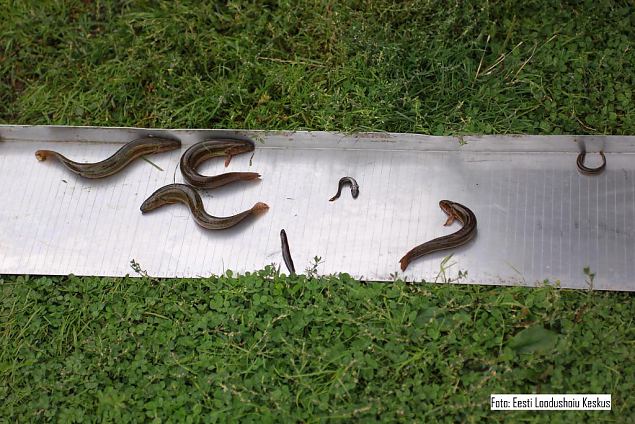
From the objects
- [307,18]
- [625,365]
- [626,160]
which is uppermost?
[307,18]

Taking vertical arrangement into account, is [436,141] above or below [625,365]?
above

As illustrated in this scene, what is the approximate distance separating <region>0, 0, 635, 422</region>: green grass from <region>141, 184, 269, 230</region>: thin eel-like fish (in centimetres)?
52

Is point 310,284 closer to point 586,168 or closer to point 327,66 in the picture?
point 327,66

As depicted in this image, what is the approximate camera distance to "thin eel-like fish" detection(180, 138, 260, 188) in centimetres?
566

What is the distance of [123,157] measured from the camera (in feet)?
19.1

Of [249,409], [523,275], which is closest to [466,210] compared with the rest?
[523,275]

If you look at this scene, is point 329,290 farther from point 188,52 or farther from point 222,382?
point 188,52

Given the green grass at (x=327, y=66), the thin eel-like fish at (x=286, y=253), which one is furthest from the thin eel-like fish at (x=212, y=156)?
the thin eel-like fish at (x=286, y=253)

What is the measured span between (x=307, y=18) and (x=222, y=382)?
11.2 ft

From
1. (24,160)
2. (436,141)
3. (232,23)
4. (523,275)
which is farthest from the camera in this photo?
(232,23)

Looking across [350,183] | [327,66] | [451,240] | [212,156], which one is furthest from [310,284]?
[327,66]

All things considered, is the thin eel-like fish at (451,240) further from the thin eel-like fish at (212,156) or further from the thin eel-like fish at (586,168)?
the thin eel-like fish at (212,156)

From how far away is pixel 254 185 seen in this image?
5.72 metres

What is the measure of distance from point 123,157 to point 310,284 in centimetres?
199
